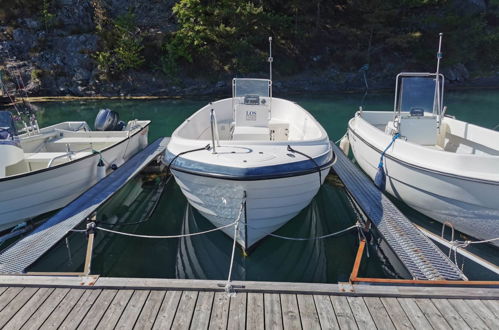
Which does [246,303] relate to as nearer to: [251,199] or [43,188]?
[251,199]

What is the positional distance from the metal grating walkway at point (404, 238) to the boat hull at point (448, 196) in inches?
21.5

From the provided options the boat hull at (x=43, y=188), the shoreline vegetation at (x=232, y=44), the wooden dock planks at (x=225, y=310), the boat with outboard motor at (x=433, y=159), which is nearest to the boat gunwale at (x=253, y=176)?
the wooden dock planks at (x=225, y=310)

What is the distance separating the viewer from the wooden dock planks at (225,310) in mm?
2922

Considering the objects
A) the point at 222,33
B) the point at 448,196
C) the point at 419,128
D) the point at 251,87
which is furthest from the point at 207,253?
the point at 222,33

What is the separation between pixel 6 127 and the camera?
6609 millimetres

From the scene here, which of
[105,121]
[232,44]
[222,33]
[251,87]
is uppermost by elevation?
[222,33]

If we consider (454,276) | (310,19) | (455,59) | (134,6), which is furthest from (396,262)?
(134,6)

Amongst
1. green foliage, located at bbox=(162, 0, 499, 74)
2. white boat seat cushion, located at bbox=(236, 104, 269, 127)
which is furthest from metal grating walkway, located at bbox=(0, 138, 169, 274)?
green foliage, located at bbox=(162, 0, 499, 74)

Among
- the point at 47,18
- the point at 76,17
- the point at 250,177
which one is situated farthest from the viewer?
the point at 76,17

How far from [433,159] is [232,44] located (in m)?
21.2

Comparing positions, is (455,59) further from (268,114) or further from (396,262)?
(396,262)

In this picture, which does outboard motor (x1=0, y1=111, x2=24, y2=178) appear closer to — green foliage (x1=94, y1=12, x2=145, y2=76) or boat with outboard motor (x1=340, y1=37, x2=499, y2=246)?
boat with outboard motor (x1=340, y1=37, x2=499, y2=246)

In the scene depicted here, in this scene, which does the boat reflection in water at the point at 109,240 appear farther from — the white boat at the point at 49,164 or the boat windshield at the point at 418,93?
the boat windshield at the point at 418,93

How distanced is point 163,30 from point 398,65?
64.3 ft
